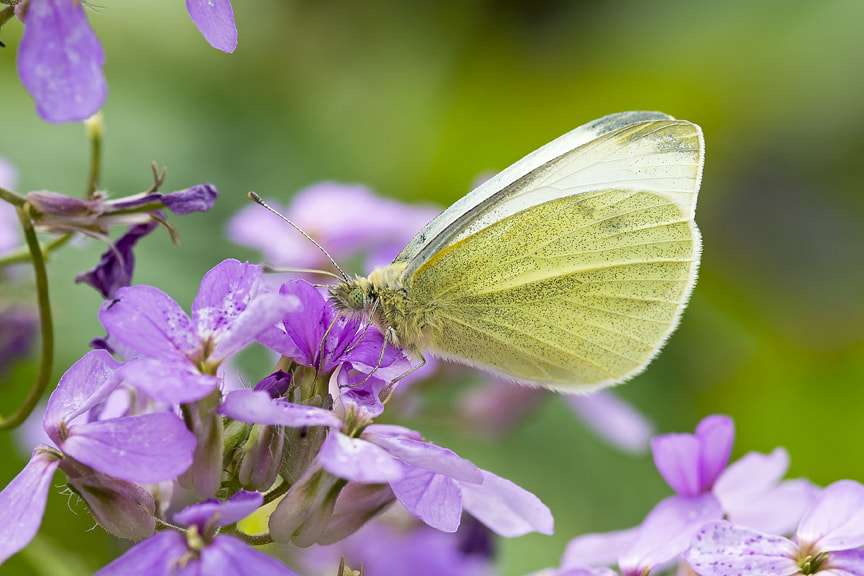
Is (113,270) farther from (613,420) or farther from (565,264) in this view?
(613,420)

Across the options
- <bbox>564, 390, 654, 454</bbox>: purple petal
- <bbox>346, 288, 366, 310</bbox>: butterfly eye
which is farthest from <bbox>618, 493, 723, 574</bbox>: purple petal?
<bbox>564, 390, 654, 454</bbox>: purple petal

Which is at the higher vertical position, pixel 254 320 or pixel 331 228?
pixel 254 320

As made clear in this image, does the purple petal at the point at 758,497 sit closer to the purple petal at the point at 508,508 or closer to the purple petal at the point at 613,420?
the purple petal at the point at 508,508

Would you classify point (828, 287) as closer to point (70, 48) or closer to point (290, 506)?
point (290, 506)

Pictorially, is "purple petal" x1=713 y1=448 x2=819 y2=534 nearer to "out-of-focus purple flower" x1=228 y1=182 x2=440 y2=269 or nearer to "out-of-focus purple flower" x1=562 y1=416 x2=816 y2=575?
"out-of-focus purple flower" x1=562 y1=416 x2=816 y2=575

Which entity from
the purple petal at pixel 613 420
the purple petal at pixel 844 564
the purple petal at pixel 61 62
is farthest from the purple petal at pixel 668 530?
the purple petal at pixel 613 420

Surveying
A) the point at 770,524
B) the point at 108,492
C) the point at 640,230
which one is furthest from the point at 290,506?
the point at 640,230

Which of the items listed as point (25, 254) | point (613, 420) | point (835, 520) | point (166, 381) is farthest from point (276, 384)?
point (613, 420)

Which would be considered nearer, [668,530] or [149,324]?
[149,324]
